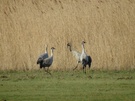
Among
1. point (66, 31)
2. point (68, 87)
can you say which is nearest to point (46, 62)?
point (66, 31)

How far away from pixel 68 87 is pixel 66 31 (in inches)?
315

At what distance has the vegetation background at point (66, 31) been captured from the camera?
78.2ft

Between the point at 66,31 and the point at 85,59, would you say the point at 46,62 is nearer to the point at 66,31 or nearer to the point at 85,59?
the point at 85,59

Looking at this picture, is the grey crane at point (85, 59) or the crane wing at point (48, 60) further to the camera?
the grey crane at point (85, 59)

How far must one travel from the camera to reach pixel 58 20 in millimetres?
24891

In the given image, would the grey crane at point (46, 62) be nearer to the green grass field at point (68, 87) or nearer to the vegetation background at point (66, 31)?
the vegetation background at point (66, 31)

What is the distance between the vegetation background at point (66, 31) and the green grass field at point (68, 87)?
1.57 m

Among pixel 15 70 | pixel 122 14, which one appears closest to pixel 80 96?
pixel 15 70

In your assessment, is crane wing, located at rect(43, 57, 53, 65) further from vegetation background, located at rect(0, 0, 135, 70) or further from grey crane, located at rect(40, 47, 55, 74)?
vegetation background, located at rect(0, 0, 135, 70)

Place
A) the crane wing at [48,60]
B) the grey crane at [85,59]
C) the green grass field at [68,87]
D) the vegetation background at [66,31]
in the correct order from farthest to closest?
the vegetation background at [66,31]
the grey crane at [85,59]
the crane wing at [48,60]
the green grass field at [68,87]

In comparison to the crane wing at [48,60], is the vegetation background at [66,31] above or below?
above

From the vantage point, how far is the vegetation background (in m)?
23.8

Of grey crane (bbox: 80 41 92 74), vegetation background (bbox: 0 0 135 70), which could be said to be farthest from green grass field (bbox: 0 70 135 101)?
vegetation background (bbox: 0 0 135 70)

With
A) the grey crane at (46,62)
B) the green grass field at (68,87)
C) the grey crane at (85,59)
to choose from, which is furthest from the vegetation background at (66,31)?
the green grass field at (68,87)
